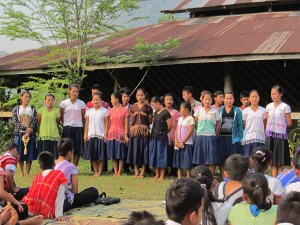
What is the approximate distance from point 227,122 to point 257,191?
4.60 metres

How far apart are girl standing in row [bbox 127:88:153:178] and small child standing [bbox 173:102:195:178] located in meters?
0.58

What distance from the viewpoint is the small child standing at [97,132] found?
9086mm

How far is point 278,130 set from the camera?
812 centimetres

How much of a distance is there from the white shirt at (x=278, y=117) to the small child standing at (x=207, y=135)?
2.60ft

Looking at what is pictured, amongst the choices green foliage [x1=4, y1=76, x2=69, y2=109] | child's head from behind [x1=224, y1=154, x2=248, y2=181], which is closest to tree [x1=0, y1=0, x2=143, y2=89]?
green foliage [x1=4, y1=76, x2=69, y2=109]

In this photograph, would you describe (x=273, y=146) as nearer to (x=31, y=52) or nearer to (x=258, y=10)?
(x=258, y=10)

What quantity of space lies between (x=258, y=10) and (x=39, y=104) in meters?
6.56

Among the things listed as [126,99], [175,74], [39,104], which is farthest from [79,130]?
[175,74]

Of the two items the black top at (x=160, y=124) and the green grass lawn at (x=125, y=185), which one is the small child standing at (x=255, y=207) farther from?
the black top at (x=160, y=124)

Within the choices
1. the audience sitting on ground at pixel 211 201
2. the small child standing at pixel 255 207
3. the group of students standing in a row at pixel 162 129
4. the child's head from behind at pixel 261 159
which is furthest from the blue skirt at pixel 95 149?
the small child standing at pixel 255 207

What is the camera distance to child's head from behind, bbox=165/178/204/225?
283 centimetres

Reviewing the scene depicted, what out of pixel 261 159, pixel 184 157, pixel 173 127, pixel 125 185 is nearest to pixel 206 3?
pixel 173 127

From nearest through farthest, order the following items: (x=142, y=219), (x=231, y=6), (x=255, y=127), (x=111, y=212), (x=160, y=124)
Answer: (x=142, y=219) < (x=111, y=212) < (x=255, y=127) < (x=160, y=124) < (x=231, y=6)

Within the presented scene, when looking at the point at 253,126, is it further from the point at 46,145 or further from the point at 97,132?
the point at 46,145
